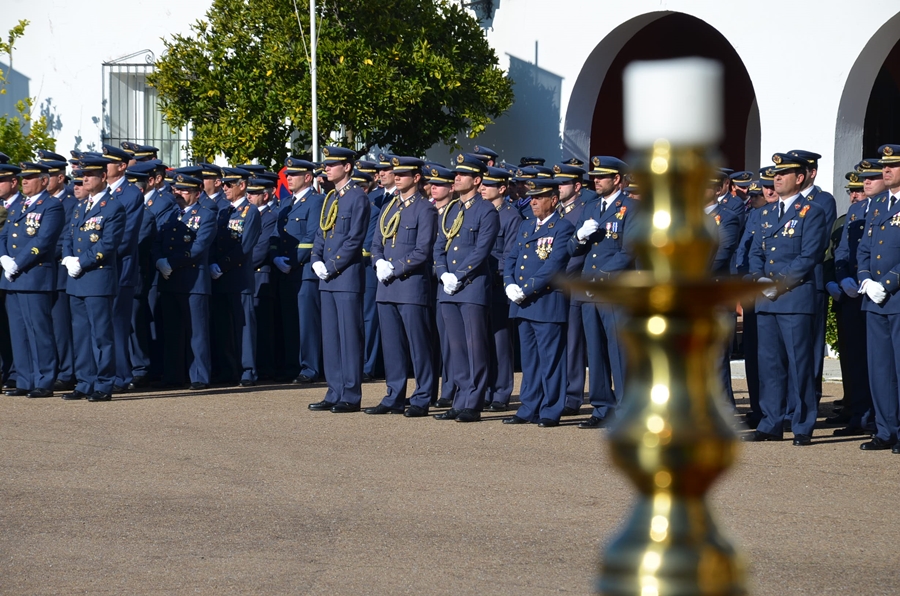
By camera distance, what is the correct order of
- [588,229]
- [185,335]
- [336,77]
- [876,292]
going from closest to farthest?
[876,292], [588,229], [185,335], [336,77]

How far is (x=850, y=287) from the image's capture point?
28.7ft

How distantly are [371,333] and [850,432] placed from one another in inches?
207

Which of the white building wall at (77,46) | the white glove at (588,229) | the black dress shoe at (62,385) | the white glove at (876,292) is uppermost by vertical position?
the white building wall at (77,46)

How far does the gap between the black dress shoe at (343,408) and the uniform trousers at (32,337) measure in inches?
102

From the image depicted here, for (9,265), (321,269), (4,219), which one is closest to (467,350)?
(321,269)

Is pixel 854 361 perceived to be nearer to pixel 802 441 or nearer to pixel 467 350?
pixel 802 441

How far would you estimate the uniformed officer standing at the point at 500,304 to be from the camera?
1040 cm

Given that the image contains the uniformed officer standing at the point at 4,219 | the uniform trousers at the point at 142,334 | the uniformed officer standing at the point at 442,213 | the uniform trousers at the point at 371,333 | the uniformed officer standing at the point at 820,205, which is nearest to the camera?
the uniformed officer standing at the point at 820,205

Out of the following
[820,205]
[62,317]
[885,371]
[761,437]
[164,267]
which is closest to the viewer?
[885,371]

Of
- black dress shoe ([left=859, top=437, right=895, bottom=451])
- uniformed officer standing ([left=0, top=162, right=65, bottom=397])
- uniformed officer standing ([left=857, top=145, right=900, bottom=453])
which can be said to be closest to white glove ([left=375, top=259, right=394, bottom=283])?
uniformed officer standing ([left=0, top=162, right=65, bottom=397])

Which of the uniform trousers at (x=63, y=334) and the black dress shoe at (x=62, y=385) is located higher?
the uniform trousers at (x=63, y=334)

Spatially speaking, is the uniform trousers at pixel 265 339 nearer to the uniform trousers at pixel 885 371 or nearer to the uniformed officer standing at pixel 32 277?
the uniformed officer standing at pixel 32 277

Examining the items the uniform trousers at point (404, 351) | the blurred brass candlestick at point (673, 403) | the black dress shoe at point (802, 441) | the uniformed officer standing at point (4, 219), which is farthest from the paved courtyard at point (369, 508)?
the blurred brass candlestick at point (673, 403)

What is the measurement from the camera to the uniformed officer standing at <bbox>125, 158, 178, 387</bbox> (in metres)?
11.7
